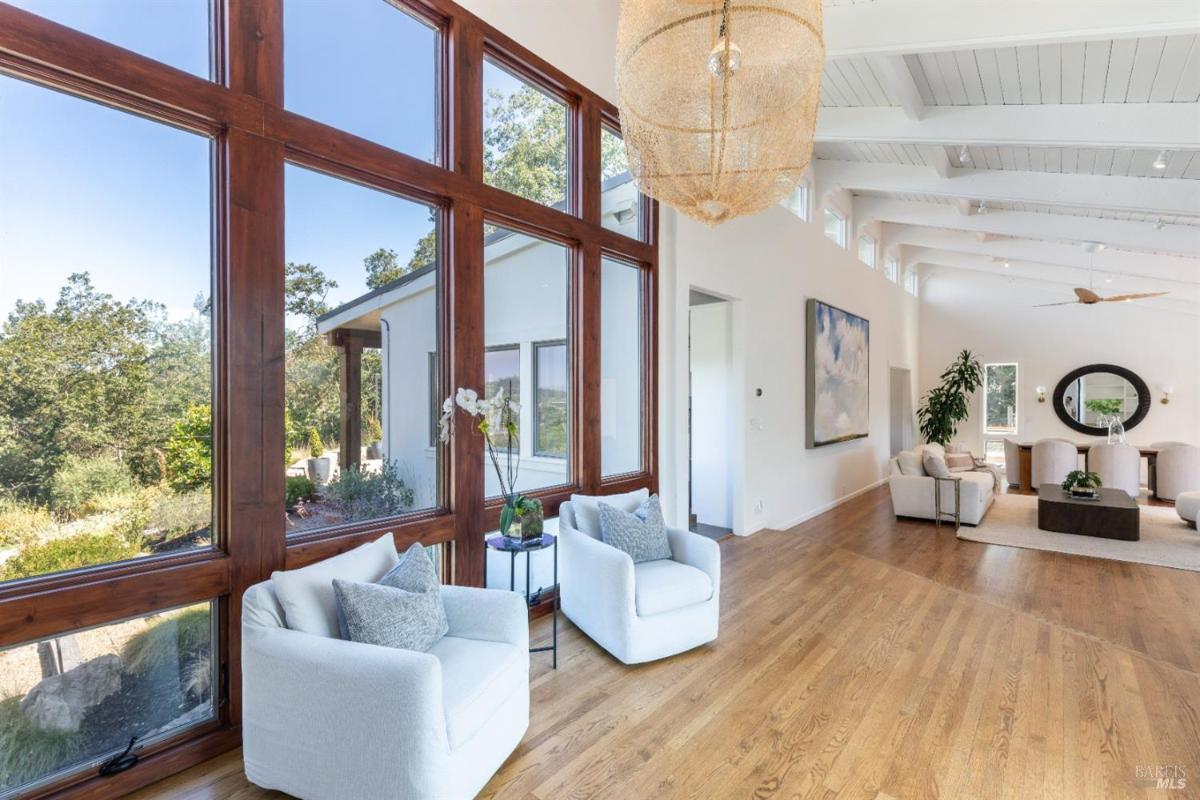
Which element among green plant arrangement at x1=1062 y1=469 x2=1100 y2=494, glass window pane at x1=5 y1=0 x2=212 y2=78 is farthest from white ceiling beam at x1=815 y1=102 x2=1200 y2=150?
glass window pane at x1=5 y1=0 x2=212 y2=78

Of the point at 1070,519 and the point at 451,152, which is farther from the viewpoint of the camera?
the point at 1070,519

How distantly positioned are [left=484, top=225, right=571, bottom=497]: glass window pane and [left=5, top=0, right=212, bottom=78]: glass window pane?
5.14 ft

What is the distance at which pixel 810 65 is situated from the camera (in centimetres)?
211

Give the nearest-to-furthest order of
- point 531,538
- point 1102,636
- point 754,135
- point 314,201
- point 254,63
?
point 754,135 → point 254,63 → point 314,201 → point 531,538 → point 1102,636

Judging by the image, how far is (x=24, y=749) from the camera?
1.90 meters

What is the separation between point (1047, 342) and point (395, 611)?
12.6m

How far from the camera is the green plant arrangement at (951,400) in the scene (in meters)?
10.1

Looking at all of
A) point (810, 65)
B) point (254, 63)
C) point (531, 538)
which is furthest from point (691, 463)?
point (254, 63)

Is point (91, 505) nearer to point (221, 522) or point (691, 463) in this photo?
point (221, 522)

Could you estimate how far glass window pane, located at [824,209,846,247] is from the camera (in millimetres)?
7764

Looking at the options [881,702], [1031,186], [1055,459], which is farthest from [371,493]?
[1055,459]

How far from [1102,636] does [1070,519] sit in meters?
3.27

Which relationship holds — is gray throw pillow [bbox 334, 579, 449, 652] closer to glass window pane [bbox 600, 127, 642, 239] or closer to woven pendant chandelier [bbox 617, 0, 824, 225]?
woven pendant chandelier [bbox 617, 0, 824, 225]

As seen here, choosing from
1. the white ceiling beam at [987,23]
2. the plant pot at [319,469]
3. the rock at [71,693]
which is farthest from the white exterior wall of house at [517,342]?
the white ceiling beam at [987,23]
